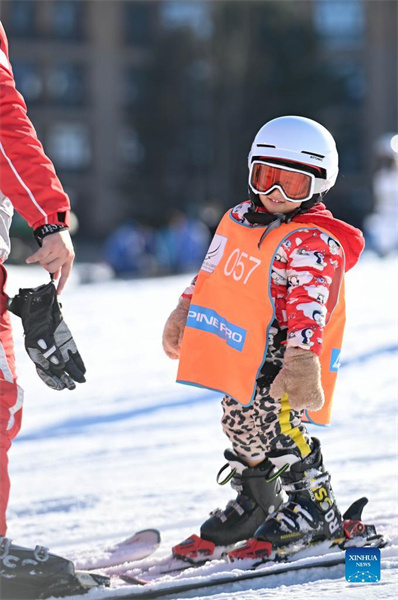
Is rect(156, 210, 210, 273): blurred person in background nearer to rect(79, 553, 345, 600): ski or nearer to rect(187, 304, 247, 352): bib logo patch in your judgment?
rect(187, 304, 247, 352): bib logo patch

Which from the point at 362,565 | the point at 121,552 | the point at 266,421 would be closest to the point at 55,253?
the point at 266,421

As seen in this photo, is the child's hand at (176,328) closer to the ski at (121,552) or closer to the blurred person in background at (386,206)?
the ski at (121,552)

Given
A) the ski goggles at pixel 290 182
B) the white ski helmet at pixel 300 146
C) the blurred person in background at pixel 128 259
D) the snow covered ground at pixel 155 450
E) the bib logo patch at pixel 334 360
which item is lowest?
the blurred person in background at pixel 128 259

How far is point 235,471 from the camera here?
10.6 feet

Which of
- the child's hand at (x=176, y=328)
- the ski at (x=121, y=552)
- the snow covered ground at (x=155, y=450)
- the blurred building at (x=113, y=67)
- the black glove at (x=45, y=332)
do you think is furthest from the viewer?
the blurred building at (x=113, y=67)

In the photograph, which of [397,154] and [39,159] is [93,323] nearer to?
[397,154]

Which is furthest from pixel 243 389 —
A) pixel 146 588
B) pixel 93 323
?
pixel 93 323

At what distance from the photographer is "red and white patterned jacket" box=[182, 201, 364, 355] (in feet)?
9.39

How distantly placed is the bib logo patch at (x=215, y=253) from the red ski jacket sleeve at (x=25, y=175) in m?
0.64

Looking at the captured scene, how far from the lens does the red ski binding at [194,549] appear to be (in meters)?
3.15

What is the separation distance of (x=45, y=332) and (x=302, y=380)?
0.78m

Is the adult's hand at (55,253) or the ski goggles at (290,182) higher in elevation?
the ski goggles at (290,182)

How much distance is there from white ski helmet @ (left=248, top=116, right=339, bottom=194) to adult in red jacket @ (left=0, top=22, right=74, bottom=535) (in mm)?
728

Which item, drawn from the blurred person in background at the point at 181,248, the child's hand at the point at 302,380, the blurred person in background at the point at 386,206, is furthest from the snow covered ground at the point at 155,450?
the blurred person in background at the point at 181,248
